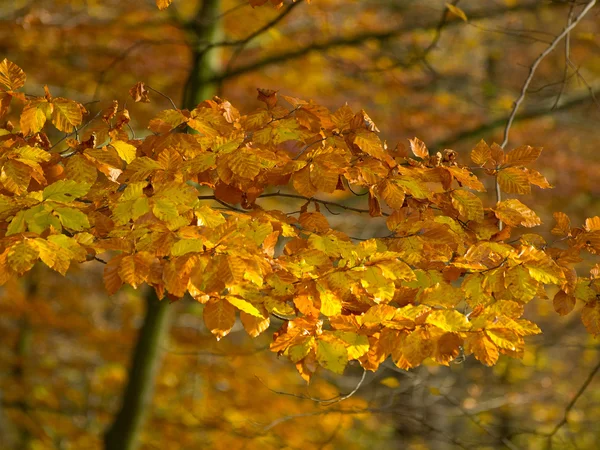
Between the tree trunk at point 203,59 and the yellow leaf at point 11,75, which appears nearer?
the yellow leaf at point 11,75

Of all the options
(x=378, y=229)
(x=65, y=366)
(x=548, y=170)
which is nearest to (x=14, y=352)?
(x=65, y=366)

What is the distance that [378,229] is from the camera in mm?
6852

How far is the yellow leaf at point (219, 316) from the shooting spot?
1.91m

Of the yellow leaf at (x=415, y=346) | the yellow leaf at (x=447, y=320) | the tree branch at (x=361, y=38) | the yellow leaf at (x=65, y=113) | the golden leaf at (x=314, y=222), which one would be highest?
the yellow leaf at (x=65, y=113)

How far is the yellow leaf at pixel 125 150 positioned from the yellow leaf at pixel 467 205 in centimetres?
93

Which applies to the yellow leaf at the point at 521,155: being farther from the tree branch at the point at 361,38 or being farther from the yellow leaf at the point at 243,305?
the tree branch at the point at 361,38

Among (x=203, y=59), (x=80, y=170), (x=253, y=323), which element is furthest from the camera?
(x=203, y=59)

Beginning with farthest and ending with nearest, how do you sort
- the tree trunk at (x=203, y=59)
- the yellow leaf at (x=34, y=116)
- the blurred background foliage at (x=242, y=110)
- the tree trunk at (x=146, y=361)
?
the blurred background foliage at (x=242, y=110) < the tree trunk at (x=146, y=361) < the tree trunk at (x=203, y=59) < the yellow leaf at (x=34, y=116)

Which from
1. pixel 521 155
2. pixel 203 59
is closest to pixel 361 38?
pixel 203 59

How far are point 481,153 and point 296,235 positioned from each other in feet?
2.05

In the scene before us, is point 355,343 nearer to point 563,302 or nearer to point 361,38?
point 563,302

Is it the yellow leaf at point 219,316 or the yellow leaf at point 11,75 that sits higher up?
the yellow leaf at point 11,75

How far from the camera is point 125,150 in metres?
2.19

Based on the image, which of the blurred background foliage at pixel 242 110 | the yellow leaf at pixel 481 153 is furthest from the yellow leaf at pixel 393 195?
the blurred background foliage at pixel 242 110
